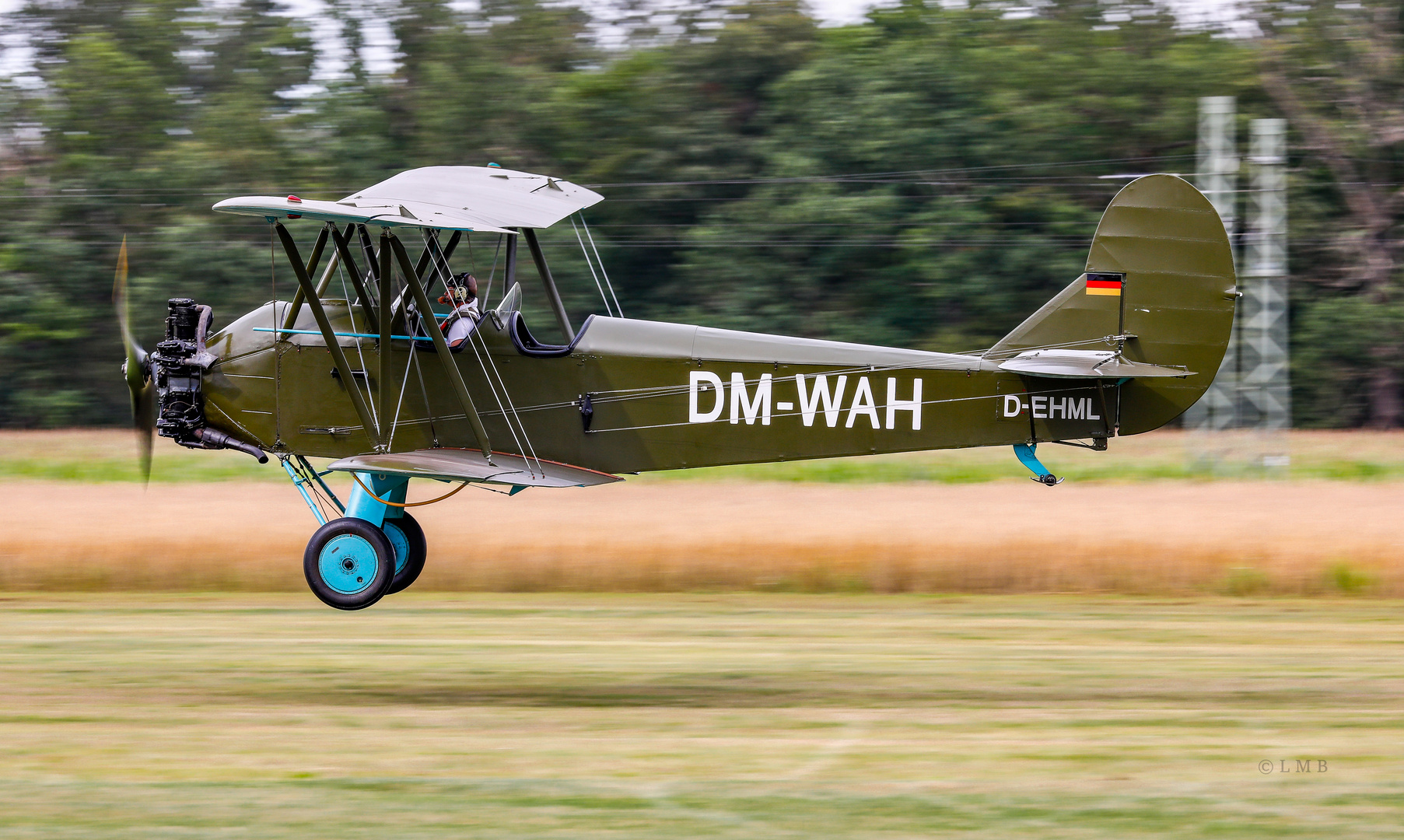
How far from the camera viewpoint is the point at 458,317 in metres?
9.27

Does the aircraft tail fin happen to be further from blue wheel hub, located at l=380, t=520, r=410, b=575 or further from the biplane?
blue wheel hub, located at l=380, t=520, r=410, b=575

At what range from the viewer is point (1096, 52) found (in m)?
24.9

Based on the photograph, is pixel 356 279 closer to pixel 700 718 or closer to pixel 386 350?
pixel 386 350

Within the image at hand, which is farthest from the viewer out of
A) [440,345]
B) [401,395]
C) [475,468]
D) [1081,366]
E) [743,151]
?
[743,151]

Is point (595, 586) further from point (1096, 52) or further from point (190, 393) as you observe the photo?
point (1096, 52)

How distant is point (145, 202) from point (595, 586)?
13.7 metres

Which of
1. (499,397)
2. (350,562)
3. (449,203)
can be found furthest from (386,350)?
(350,562)

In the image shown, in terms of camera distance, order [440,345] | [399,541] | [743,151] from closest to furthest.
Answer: [440,345] → [399,541] → [743,151]

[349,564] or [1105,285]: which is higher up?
[1105,285]

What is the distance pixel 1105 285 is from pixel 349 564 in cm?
540

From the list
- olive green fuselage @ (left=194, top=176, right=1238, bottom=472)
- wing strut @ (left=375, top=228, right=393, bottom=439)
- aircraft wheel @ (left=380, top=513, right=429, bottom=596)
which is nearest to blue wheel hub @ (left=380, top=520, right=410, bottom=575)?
aircraft wheel @ (left=380, top=513, right=429, bottom=596)

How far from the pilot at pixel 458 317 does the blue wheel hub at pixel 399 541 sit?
1.56 meters

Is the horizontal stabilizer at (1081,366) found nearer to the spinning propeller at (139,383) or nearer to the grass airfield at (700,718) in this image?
the grass airfield at (700,718)

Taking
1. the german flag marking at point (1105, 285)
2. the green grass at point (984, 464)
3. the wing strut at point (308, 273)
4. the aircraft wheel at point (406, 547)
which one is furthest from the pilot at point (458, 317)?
the green grass at point (984, 464)
